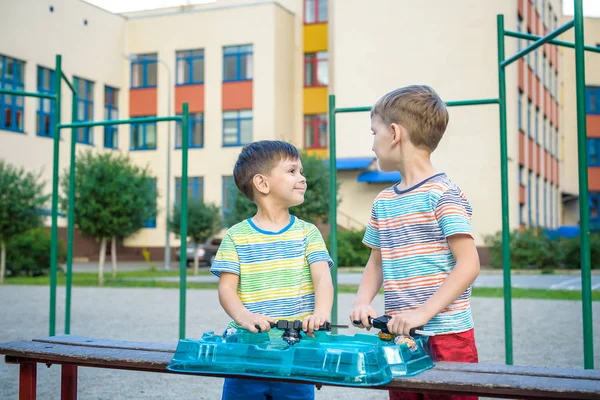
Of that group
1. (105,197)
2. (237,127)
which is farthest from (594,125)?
(105,197)

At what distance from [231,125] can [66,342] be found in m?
33.5

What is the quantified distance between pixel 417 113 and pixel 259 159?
707 mm

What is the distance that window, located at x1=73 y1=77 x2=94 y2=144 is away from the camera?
34656 millimetres

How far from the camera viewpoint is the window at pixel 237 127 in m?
36.2

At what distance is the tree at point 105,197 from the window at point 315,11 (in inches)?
705

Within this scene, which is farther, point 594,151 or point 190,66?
point 594,151

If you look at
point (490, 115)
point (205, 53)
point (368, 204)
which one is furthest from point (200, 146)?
point (490, 115)

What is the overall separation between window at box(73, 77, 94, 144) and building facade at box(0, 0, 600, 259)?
8 centimetres

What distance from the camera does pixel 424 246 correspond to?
8.39 ft

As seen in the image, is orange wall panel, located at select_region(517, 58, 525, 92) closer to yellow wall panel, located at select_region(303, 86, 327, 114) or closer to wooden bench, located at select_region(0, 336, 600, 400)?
yellow wall panel, located at select_region(303, 86, 327, 114)

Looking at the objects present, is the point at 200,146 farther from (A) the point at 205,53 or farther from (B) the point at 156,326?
(B) the point at 156,326

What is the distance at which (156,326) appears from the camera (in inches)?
388

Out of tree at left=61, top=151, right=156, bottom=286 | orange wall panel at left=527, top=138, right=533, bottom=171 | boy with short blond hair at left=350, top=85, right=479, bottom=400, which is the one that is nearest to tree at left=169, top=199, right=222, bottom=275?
tree at left=61, top=151, right=156, bottom=286

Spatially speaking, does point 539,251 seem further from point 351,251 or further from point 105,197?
point 105,197
